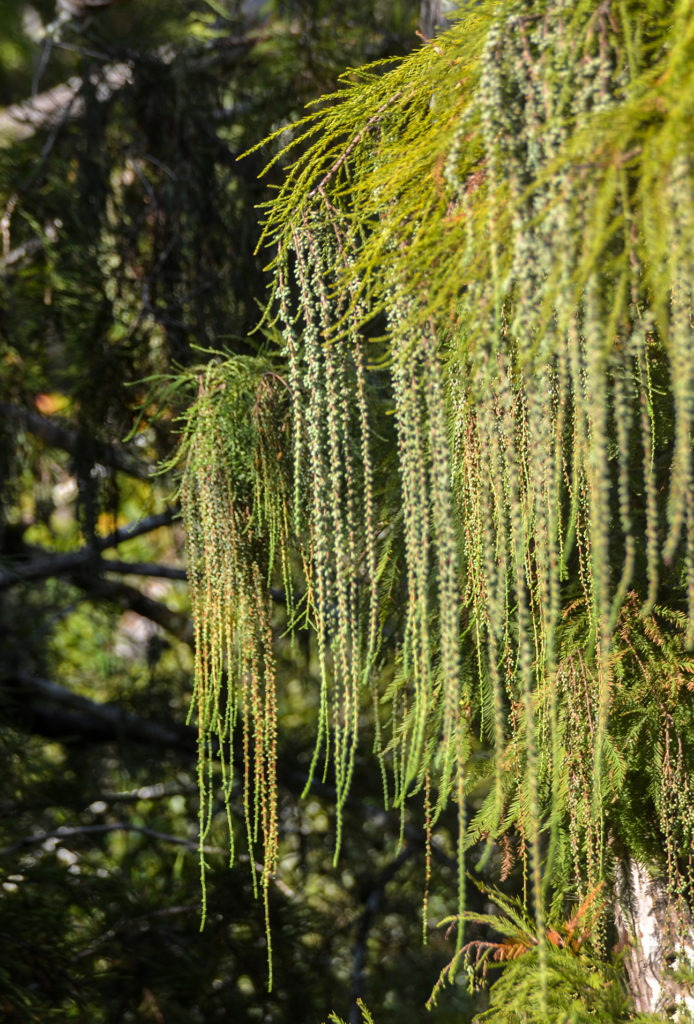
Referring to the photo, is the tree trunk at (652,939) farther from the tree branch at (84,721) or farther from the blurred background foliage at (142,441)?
the tree branch at (84,721)

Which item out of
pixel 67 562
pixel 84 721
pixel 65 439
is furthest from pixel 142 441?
pixel 84 721

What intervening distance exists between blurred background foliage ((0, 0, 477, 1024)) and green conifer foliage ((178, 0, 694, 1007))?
2.15 feet

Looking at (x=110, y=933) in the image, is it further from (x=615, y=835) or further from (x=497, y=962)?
(x=615, y=835)

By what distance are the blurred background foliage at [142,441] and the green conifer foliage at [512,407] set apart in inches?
25.8

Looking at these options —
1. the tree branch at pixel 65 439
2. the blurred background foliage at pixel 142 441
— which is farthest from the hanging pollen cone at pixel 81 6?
the tree branch at pixel 65 439

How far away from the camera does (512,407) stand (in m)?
1.23

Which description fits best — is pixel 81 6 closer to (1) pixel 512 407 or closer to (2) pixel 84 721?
(1) pixel 512 407

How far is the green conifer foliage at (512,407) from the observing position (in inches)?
31.4

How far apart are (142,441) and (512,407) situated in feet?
8.14

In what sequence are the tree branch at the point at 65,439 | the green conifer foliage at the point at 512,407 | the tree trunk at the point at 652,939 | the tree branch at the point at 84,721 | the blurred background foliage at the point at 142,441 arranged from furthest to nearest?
the tree branch at the point at 84,721, the tree branch at the point at 65,439, the blurred background foliage at the point at 142,441, the tree trunk at the point at 652,939, the green conifer foliage at the point at 512,407

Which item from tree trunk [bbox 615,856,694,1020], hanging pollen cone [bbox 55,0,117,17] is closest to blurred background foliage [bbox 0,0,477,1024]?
hanging pollen cone [bbox 55,0,117,17]

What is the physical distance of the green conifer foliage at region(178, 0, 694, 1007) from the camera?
2.62ft

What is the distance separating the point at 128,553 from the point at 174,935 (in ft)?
9.75

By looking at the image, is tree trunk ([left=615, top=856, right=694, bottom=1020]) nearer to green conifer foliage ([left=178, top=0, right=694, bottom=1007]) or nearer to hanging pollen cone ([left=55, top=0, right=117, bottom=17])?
green conifer foliage ([left=178, top=0, right=694, bottom=1007])
